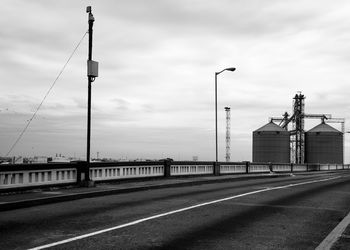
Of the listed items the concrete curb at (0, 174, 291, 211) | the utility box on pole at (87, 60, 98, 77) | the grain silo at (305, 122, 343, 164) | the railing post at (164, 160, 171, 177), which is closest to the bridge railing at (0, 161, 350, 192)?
the railing post at (164, 160, 171, 177)

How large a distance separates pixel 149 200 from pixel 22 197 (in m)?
4.03

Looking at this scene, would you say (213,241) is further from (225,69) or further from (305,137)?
(305,137)

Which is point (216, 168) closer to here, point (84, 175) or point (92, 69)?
point (84, 175)

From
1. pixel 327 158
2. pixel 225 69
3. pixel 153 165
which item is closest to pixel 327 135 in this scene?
pixel 327 158

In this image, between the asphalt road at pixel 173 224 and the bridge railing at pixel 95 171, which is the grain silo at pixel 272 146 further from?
the asphalt road at pixel 173 224

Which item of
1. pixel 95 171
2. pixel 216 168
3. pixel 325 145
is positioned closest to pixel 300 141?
pixel 325 145

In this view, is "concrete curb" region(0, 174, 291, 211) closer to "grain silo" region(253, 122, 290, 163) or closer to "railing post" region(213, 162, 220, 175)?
"railing post" region(213, 162, 220, 175)

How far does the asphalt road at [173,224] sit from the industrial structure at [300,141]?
220ft

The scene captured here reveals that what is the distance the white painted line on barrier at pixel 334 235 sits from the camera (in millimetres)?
7196

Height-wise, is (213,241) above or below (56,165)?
below

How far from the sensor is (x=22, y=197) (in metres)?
13.0

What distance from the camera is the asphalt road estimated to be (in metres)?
7.47

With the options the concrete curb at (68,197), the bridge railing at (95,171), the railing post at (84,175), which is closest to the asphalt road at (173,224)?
the concrete curb at (68,197)

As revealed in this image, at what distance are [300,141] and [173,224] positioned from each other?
271ft
